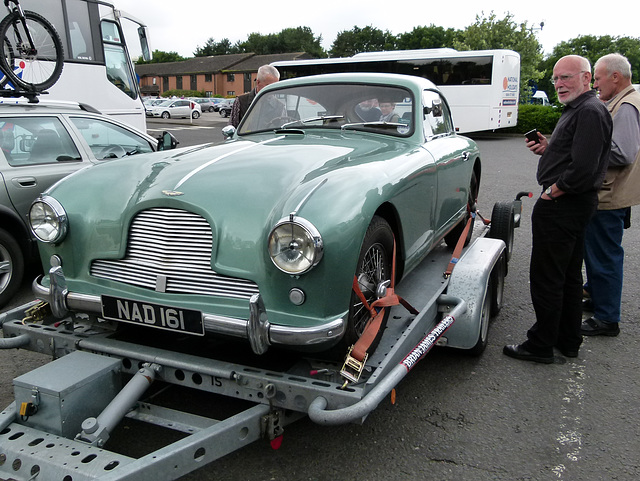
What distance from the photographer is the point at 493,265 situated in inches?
162

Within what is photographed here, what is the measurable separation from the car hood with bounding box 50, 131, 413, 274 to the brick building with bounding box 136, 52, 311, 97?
253 feet

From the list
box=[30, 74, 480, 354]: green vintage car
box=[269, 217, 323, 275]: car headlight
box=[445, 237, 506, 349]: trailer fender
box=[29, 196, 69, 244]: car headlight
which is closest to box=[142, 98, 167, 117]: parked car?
box=[30, 74, 480, 354]: green vintage car

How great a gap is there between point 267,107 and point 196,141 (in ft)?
55.9

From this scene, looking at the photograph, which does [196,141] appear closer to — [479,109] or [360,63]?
[360,63]

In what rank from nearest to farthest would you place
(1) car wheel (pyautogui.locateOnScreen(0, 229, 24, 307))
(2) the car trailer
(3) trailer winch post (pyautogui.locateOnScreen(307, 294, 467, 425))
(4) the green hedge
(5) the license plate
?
(2) the car trailer, (3) trailer winch post (pyautogui.locateOnScreen(307, 294, 467, 425)), (5) the license plate, (1) car wheel (pyautogui.locateOnScreen(0, 229, 24, 307)), (4) the green hedge

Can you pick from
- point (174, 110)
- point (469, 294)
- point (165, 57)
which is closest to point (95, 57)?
point (469, 294)

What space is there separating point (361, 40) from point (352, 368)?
10217cm

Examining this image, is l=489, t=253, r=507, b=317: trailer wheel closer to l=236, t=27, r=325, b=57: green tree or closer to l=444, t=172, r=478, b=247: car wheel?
l=444, t=172, r=478, b=247: car wheel

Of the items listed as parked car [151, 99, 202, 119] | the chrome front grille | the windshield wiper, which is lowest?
the chrome front grille

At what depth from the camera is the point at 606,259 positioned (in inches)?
178

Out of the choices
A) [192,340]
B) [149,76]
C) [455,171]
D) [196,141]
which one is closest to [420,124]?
[455,171]

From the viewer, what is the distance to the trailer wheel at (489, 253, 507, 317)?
4.44 metres

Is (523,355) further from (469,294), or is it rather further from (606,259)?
(606,259)

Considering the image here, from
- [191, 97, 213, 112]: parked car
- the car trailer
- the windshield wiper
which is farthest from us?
[191, 97, 213, 112]: parked car
